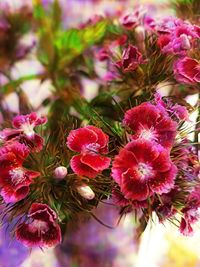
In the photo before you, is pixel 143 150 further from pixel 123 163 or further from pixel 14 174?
pixel 14 174

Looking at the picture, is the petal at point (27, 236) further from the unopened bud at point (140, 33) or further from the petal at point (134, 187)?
the unopened bud at point (140, 33)

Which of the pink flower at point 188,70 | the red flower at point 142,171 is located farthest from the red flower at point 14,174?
the pink flower at point 188,70

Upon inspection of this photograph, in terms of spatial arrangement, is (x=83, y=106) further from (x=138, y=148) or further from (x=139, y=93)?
(x=138, y=148)

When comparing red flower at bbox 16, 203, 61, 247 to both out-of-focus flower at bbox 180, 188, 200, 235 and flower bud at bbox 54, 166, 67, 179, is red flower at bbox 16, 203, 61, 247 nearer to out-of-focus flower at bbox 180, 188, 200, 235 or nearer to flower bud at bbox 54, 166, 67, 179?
flower bud at bbox 54, 166, 67, 179

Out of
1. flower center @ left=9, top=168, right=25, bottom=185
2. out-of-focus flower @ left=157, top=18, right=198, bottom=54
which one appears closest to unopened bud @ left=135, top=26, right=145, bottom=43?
out-of-focus flower @ left=157, top=18, right=198, bottom=54

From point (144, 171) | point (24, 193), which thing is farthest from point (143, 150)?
point (24, 193)

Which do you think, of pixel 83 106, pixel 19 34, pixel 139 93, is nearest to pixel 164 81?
pixel 139 93

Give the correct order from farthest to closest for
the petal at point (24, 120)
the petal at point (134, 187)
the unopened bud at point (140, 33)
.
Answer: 1. the unopened bud at point (140, 33)
2. the petal at point (24, 120)
3. the petal at point (134, 187)
